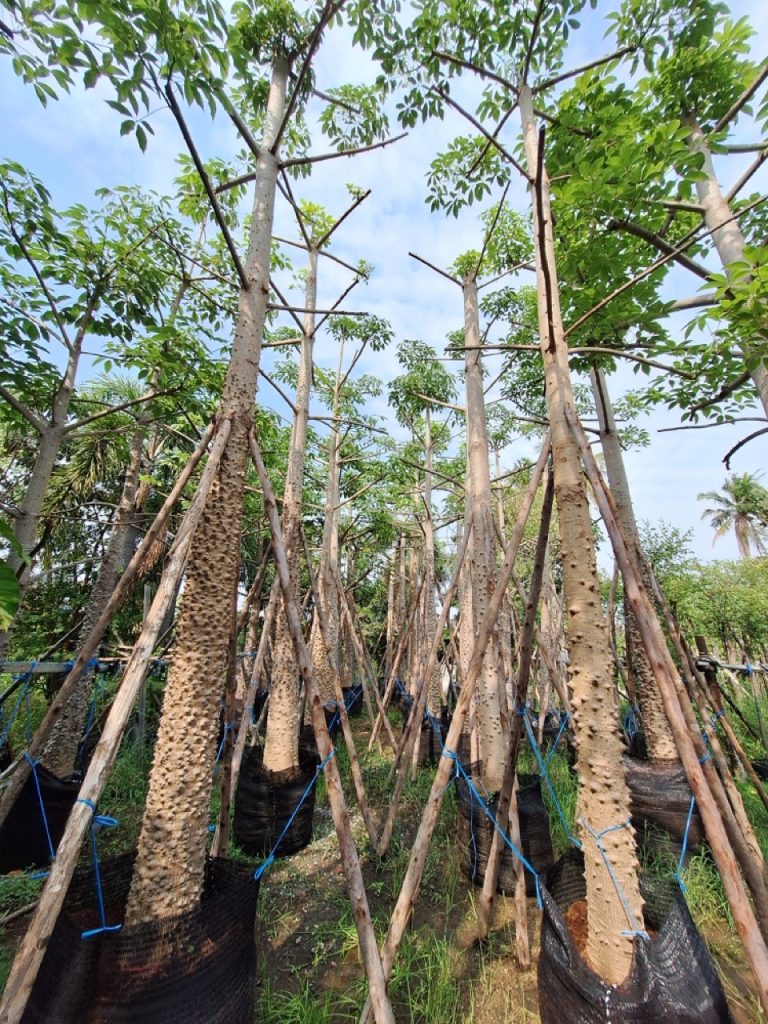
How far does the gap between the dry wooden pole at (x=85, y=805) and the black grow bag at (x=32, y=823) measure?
254 cm

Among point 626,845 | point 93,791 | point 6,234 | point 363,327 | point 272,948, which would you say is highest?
point 363,327

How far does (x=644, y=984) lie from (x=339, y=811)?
54.0 inches

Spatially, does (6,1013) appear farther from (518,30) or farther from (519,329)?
(519,329)

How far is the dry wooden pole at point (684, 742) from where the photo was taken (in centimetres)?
133

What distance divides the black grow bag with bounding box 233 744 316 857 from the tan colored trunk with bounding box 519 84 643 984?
2.66 meters

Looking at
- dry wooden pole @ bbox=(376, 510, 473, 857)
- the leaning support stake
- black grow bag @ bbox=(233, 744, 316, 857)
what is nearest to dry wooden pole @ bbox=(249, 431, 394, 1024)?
the leaning support stake

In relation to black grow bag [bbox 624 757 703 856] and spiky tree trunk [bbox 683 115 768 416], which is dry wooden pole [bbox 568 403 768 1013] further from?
black grow bag [bbox 624 757 703 856]

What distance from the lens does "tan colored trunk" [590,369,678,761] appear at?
13.8 ft

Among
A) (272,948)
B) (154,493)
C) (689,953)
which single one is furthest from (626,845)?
(154,493)

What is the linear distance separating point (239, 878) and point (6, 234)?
4.74 meters

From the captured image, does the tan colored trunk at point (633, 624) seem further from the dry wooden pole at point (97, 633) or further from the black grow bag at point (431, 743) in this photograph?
the dry wooden pole at point (97, 633)

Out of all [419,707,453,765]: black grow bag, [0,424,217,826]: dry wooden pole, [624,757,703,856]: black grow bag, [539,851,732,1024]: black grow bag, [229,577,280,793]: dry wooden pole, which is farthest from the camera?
[419,707,453,765]: black grow bag

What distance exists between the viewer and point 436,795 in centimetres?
231

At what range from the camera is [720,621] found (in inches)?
548
